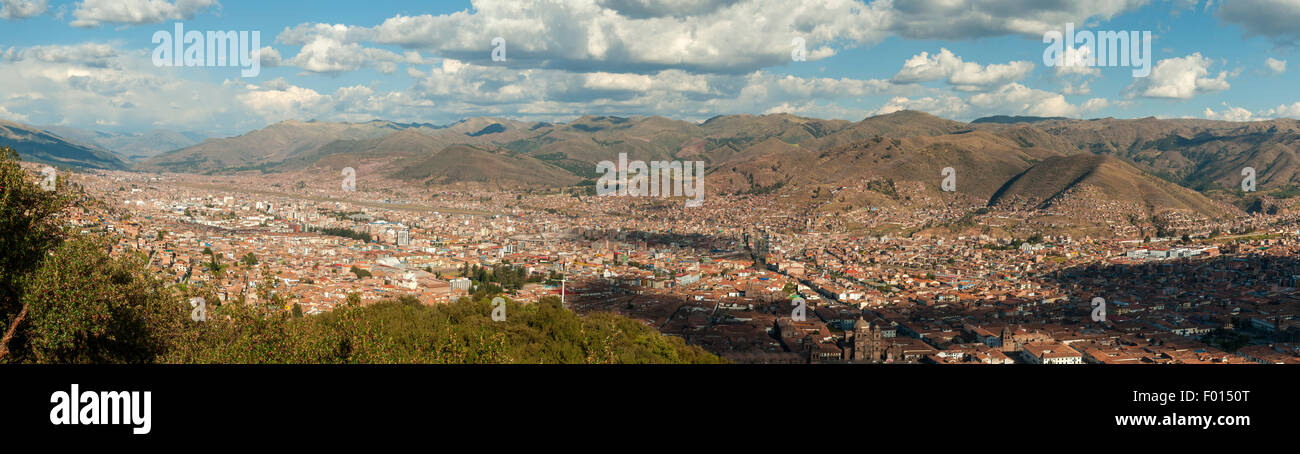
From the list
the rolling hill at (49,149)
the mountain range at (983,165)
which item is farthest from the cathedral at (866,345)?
the rolling hill at (49,149)

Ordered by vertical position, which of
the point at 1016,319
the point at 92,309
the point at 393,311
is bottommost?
the point at 1016,319

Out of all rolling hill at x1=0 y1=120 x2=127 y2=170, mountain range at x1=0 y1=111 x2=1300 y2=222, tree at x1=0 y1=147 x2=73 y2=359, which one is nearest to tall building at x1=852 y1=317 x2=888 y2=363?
tree at x1=0 y1=147 x2=73 y2=359

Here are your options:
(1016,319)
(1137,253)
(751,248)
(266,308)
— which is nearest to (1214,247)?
(1137,253)

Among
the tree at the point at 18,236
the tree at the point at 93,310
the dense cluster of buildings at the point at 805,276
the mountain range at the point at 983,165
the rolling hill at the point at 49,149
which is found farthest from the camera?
the rolling hill at the point at 49,149

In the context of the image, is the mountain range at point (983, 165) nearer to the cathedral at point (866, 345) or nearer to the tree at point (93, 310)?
the cathedral at point (866, 345)

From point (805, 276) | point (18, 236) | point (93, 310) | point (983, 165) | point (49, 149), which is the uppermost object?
point (49, 149)

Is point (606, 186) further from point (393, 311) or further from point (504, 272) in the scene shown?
point (393, 311)

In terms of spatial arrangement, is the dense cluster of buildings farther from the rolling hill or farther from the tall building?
the rolling hill

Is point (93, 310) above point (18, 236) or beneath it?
beneath

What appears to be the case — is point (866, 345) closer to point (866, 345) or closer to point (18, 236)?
point (866, 345)

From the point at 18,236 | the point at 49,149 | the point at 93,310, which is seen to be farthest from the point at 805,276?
the point at 49,149

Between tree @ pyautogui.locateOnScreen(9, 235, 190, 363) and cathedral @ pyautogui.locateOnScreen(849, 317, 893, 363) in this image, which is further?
cathedral @ pyautogui.locateOnScreen(849, 317, 893, 363)
